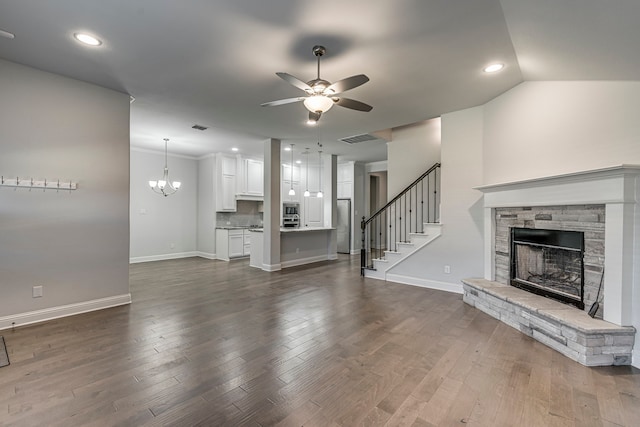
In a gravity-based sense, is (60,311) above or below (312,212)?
below

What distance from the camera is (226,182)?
→ 8055 millimetres

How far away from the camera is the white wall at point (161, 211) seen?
7340 millimetres

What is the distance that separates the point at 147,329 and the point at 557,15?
4765mm

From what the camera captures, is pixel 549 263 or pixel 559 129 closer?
pixel 559 129

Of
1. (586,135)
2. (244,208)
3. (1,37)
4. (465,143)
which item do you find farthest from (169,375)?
(244,208)

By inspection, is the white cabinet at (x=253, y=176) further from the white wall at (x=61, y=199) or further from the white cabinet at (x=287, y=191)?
the white wall at (x=61, y=199)

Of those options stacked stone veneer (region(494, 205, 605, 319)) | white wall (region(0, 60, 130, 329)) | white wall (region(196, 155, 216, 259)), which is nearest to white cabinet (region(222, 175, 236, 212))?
white wall (region(196, 155, 216, 259))

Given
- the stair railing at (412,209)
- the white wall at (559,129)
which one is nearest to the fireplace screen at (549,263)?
the white wall at (559,129)

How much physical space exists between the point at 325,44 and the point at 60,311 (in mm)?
4394

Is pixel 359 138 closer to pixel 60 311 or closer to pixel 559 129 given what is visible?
pixel 559 129

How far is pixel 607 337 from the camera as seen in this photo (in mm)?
2422

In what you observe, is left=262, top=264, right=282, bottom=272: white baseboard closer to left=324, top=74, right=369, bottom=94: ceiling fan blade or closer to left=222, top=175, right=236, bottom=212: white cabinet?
left=222, top=175, right=236, bottom=212: white cabinet

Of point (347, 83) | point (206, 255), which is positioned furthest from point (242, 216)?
point (347, 83)

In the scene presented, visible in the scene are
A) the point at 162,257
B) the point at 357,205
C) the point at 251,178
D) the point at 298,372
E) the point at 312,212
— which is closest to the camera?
the point at 298,372
